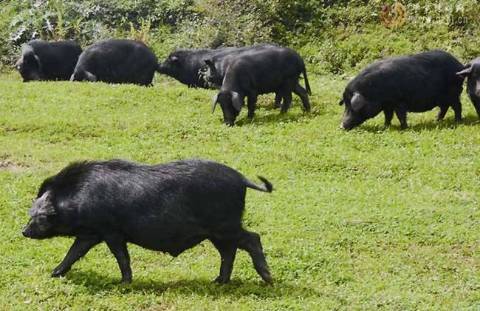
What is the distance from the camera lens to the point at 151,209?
8.38m

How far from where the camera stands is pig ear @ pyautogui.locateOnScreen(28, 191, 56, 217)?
28.3 ft

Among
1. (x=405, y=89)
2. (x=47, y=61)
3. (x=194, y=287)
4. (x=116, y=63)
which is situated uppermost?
(x=194, y=287)

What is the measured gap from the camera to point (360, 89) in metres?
15.5

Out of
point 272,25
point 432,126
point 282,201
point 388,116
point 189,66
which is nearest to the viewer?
point 282,201

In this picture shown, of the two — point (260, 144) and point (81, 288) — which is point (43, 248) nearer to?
point (81, 288)

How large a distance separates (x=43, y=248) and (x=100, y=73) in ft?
35.2

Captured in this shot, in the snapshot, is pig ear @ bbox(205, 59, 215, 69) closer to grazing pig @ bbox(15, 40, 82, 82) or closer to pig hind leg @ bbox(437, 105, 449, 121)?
grazing pig @ bbox(15, 40, 82, 82)

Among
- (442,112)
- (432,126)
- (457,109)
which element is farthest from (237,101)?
(457,109)

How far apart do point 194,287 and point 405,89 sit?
775cm

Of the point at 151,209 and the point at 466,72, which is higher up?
the point at 151,209

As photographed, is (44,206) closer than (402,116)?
Yes

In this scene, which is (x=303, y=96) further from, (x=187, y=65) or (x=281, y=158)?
(x=187, y=65)

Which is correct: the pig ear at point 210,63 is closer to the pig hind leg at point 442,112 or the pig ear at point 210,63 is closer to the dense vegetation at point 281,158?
the dense vegetation at point 281,158

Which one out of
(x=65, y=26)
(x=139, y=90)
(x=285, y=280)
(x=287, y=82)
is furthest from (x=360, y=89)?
(x=65, y=26)
